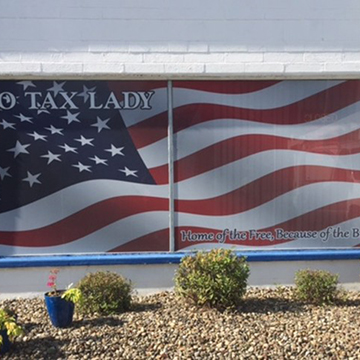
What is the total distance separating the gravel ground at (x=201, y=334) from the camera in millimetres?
4414

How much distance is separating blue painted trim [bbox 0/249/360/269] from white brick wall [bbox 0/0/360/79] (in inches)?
84.6

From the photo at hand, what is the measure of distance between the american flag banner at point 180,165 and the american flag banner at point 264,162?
0.04 ft

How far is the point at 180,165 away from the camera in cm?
621

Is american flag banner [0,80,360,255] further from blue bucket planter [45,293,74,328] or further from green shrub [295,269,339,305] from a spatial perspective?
blue bucket planter [45,293,74,328]

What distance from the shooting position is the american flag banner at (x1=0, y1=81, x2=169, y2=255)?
6.09m

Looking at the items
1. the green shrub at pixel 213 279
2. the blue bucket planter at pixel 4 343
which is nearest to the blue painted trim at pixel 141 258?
the green shrub at pixel 213 279

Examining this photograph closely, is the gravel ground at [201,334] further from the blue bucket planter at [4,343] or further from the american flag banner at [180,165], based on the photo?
the american flag banner at [180,165]

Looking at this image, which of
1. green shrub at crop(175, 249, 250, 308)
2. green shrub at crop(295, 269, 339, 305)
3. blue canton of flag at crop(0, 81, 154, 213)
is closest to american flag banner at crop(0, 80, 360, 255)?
blue canton of flag at crop(0, 81, 154, 213)

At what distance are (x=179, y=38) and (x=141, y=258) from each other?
265 centimetres

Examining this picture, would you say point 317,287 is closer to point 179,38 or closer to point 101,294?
point 101,294

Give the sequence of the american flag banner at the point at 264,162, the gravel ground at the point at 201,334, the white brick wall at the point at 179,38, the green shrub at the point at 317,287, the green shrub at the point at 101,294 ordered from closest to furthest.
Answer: the gravel ground at the point at 201,334
the green shrub at the point at 101,294
the green shrub at the point at 317,287
the white brick wall at the point at 179,38
the american flag banner at the point at 264,162

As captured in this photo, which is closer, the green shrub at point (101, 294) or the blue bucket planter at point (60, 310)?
the blue bucket planter at point (60, 310)

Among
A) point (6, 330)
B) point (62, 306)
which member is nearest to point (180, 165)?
point (62, 306)

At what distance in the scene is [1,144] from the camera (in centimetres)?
609
